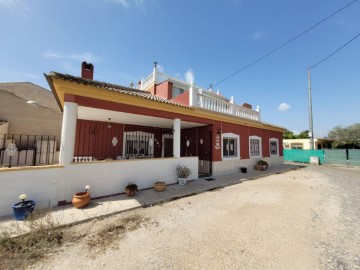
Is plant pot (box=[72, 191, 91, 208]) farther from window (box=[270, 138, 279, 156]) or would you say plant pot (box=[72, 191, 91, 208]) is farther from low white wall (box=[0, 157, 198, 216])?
window (box=[270, 138, 279, 156])

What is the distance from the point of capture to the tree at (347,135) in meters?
25.4

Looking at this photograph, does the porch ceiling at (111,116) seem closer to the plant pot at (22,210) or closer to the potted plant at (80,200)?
the potted plant at (80,200)

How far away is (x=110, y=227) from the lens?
3.95 meters

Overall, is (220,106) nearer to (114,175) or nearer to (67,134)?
(114,175)

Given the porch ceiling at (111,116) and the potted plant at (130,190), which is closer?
the potted plant at (130,190)

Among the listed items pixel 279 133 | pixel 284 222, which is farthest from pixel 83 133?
pixel 279 133

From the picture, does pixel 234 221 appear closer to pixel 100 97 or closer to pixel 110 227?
pixel 110 227

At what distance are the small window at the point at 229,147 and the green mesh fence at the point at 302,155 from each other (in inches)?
539

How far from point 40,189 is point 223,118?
943 centimetres

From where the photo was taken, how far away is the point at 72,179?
5277 millimetres

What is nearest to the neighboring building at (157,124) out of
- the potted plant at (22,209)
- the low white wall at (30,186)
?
the low white wall at (30,186)

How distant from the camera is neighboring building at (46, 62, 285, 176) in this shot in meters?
5.74

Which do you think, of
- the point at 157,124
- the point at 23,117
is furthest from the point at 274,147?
the point at 23,117

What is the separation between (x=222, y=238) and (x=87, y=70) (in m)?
11.5
